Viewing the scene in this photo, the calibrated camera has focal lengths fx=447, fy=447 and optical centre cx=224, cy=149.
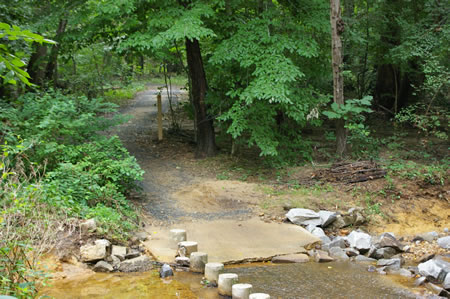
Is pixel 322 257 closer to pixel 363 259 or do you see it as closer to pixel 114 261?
pixel 363 259

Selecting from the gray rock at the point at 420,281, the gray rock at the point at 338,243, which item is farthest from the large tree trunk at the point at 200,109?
the gray rock at the point at 420,281

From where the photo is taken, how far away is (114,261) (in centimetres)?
629

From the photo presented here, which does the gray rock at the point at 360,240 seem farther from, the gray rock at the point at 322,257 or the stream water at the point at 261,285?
the stream water at the point at 261,285

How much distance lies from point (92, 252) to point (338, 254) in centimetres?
380

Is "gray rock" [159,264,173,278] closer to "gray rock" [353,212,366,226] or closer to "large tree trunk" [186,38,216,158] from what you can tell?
"gray rock" [353,212,366,226]

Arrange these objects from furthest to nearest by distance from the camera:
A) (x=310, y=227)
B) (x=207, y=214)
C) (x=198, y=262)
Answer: (x=207, y=214)
(x=310, y=227)
(x=198, y=262)

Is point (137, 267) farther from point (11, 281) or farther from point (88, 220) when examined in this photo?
point (11, 281)

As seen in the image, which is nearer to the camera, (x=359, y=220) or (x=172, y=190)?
(x=359, y=220)

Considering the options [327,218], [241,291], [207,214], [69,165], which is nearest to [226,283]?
[241,291]

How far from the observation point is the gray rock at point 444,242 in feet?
25.1

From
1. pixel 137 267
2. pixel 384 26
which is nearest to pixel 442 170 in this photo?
pixel 384 26

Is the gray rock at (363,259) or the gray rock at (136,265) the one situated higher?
the gray rock at (136,265)

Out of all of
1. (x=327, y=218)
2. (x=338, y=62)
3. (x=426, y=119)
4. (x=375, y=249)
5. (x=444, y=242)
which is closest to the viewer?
(x=375, y=249)

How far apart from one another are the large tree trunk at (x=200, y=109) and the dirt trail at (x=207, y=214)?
48cm
